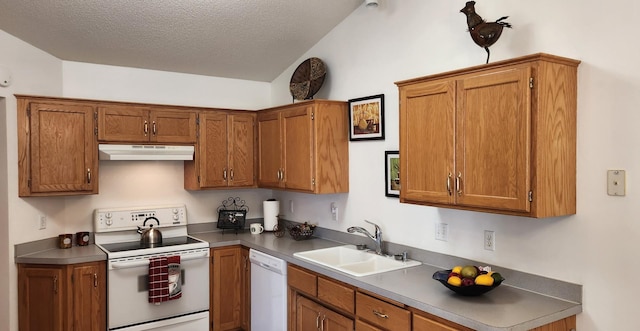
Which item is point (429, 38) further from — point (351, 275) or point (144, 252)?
point (144, 252)

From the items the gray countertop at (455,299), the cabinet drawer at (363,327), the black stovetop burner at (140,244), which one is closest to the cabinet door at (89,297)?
the gray countertop at (455,299)

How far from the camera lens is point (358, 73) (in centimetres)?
363

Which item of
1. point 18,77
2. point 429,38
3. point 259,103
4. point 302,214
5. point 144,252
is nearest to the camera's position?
point 429,38

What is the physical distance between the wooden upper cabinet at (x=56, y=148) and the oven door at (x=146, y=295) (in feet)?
2.30

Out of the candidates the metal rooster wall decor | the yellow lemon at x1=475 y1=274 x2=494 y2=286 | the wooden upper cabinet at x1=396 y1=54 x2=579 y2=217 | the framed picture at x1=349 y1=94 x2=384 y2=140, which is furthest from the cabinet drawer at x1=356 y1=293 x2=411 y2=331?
the metal rooster wall decor

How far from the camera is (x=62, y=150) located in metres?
3.52

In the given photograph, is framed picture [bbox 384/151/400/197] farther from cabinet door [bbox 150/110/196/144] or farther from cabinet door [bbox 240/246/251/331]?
cabinet door [bbox 150/110/196/144]

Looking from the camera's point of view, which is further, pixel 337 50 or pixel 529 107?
pixel 337 50

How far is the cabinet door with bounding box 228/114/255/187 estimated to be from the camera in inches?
169

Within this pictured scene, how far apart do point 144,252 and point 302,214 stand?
4.73ft

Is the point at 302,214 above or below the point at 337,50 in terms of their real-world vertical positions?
below

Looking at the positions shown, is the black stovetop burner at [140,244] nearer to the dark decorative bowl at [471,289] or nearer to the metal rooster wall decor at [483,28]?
the dark decorative bowl at [471,289]

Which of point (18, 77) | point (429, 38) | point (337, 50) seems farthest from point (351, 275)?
point (18, 77)

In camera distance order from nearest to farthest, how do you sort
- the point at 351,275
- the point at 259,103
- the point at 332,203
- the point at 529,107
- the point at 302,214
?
the point at 529,107 → the point at 351,275 → the point at 332,203 → the point at 302,214 → the point at 259,103
